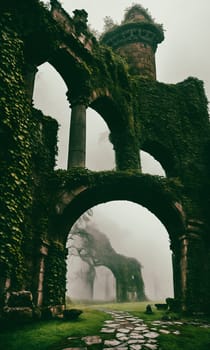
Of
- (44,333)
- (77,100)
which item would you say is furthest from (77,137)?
(44,333)

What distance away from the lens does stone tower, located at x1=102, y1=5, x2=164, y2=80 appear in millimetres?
17984

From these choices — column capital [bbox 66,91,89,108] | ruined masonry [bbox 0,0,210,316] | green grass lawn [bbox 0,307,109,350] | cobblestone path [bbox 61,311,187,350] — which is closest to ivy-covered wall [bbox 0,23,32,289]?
ruined masonry [bbox 0,0,210,316]

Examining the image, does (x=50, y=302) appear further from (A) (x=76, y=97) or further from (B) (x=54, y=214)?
(A) (x=76, y=97)

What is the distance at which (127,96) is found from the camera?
13883 mm

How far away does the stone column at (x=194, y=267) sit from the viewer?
1034 centimetres

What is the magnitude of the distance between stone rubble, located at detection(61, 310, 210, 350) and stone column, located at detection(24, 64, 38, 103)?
673 centimetres

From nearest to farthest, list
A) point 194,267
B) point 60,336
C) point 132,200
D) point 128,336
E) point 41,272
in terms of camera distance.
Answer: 1. point 60,336
2. point 128,336
3. point 41,272
4. point 194,267
5. point 132,200

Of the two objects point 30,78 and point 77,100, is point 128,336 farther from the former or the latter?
point 77,100

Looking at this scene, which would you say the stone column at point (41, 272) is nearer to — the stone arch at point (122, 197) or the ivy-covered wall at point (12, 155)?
the stone arch at point (122, 197)

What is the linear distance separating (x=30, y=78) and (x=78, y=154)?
9.63 ft

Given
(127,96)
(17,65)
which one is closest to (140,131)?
(127,96)

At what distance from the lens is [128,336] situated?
254 inches

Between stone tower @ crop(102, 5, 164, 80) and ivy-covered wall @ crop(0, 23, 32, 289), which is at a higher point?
stone tower @ crop(102, 5, 164, 80)

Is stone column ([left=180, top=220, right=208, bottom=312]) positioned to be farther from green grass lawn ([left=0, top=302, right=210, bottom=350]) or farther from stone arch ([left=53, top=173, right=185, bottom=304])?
green grass lawn ([left=0, top=302, right=210, bottom=350])
